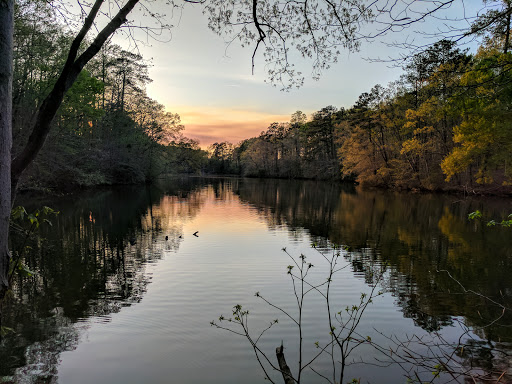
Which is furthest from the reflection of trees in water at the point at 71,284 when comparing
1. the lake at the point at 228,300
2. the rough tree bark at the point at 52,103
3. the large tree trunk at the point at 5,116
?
the rough tree bark at the point at 52,103

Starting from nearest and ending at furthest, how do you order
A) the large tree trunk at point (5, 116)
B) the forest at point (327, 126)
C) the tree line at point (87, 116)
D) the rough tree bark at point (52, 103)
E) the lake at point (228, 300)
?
the large tree trunk at point (5, 116) < the rough tree bark at point (52, 103) < the lake at point (228, 300) < the forest at point (327, 126) < the tree line at point (87, 116)

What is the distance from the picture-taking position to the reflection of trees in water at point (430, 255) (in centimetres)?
655

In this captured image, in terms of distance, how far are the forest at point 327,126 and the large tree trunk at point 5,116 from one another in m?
3.32

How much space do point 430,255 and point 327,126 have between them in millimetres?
57545

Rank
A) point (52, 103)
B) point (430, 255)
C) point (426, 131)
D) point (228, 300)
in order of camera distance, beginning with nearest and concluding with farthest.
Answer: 1. point (52, 103)
2. point (228, 300)
3. point (430, 255)
4. point (426, 131)

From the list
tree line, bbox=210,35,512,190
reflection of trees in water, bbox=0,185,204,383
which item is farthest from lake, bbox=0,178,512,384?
tree line, bbox=210,35,512,190

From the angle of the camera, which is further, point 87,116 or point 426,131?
point 426,131

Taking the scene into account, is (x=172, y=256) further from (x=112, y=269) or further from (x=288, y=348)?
(x=288, y=348)

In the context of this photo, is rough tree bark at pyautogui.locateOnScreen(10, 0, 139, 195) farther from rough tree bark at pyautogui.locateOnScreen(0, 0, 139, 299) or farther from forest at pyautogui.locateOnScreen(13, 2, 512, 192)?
forest at pyautogui.locateOnScreen(13, 2, 512, 192)

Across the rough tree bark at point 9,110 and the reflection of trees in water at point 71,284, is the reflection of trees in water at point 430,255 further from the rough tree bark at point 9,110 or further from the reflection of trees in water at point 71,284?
the reflection of trees in water at point 71,284

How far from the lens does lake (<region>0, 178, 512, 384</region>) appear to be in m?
4.65

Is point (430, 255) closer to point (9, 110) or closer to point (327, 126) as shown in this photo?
point (9, 110)

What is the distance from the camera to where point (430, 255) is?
1109cm

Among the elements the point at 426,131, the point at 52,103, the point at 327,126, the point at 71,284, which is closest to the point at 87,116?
the point at 71,284
